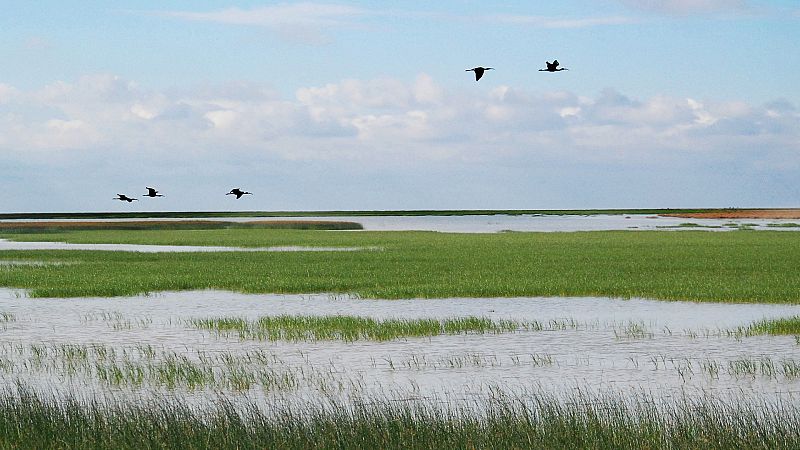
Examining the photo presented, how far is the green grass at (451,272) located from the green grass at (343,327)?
5798mm

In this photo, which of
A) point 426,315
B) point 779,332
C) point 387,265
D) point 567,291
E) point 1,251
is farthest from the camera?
point 1,251

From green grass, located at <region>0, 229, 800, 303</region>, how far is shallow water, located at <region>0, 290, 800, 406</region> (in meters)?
1.91

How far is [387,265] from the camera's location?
125 ft

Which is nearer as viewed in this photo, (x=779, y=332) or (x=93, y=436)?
(x=93, y=436)

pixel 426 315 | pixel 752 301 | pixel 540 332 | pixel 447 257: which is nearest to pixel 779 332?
pixel 540 332

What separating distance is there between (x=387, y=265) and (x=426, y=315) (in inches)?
589

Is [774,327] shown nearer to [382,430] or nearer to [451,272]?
[382,430]

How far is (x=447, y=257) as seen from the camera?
140ft

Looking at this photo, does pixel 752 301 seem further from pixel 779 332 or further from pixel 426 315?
pixel 426 315

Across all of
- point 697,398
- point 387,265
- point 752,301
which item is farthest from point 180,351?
point 387,265

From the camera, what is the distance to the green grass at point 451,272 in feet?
92.0

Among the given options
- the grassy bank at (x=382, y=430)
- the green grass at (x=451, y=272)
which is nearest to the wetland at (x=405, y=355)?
the grassy bank at (x=382, y=430)

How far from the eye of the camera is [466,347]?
1812cm

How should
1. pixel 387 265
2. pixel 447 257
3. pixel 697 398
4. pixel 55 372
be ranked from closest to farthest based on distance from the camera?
pixel 697 398 → pixel 55 372 → pixel 387 265 → pixel 447 257
